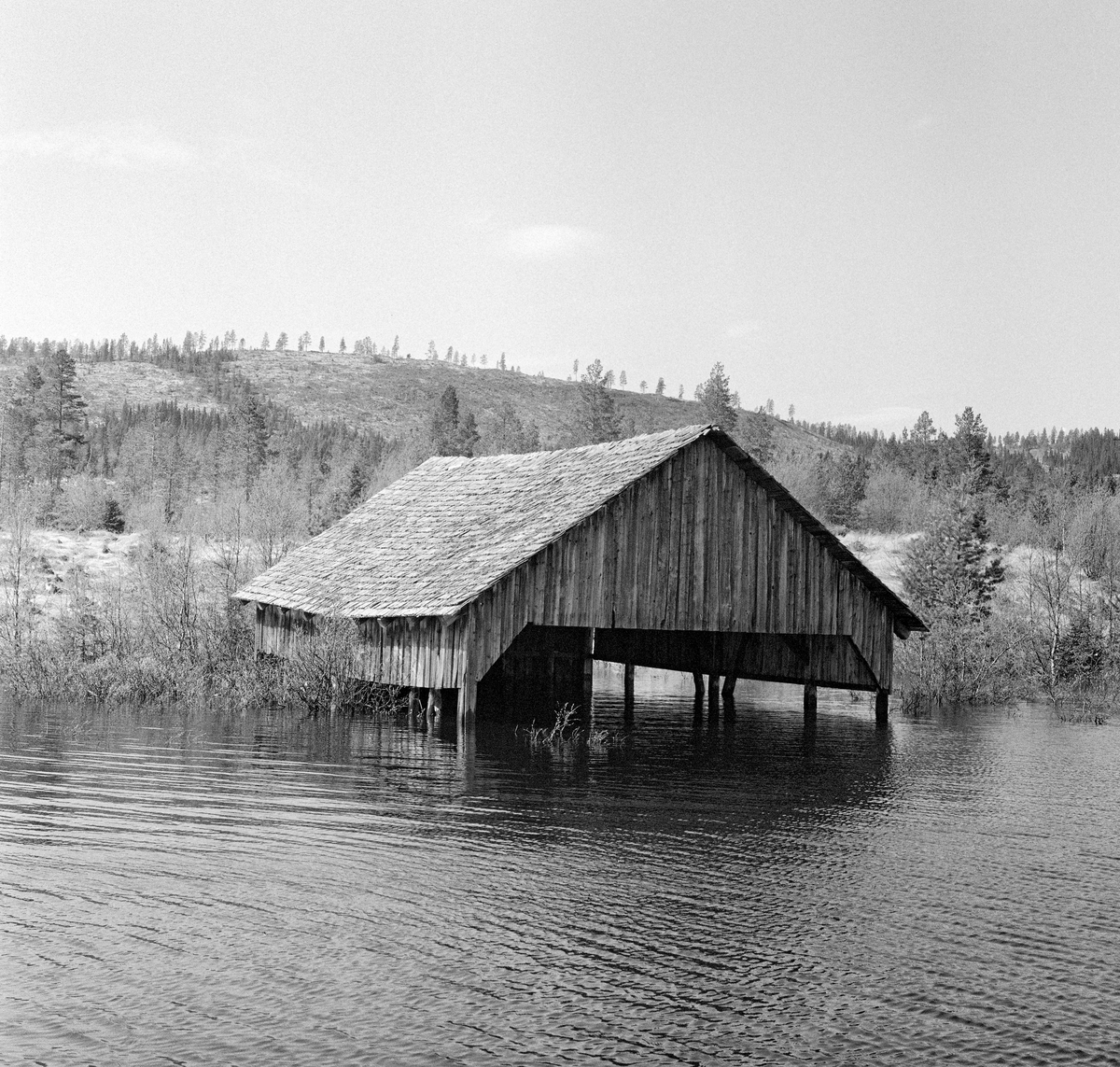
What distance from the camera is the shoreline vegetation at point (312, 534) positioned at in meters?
30.1

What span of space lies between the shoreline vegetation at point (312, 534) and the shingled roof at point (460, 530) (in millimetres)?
1870

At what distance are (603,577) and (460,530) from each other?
15.6 ft

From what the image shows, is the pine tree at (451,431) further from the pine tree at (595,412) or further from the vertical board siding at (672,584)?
the vertical board siding at (672,584)

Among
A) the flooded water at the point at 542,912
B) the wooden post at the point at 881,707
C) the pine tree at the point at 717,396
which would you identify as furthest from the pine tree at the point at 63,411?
the flooded water at the point at 542,912

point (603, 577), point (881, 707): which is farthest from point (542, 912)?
point (881, 707)

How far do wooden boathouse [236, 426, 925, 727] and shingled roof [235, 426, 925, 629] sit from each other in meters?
0.06

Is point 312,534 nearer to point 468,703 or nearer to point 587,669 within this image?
point 587,669

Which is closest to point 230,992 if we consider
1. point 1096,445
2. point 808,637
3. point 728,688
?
point 808,637

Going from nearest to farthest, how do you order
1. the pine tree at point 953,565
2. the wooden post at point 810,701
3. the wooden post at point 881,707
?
the wooden post at point 881,707 → the wooden post at point 810,701 → the pine tree at point 953,565

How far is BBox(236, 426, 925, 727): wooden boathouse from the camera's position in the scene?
79.0ft

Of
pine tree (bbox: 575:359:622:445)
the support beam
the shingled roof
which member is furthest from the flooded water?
pine tree (bbox: 575:359:622:445)

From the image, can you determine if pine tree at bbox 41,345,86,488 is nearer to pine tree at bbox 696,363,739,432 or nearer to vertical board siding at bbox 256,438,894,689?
pine tree at bbox 696,363,739,432

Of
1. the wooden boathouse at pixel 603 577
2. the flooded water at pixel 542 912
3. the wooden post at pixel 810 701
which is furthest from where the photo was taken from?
the wooden post at pixel 810 701

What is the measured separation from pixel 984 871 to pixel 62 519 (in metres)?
71.3
